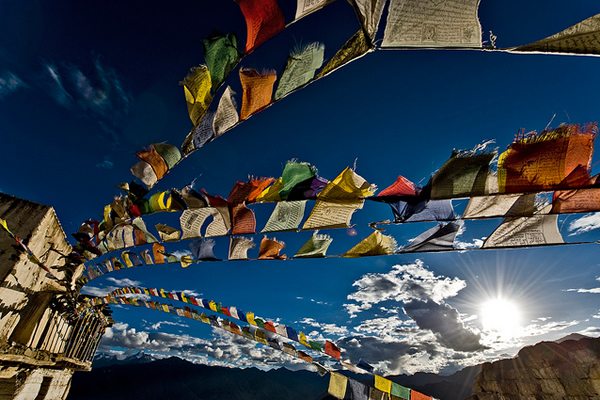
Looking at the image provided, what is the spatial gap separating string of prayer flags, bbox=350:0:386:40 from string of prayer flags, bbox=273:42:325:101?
0.57m

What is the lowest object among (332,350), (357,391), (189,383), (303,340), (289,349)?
(189,383)

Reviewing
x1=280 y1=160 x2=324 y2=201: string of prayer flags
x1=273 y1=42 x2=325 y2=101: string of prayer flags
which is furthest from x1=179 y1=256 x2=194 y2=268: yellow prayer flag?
x1=273 y1=42 x2=325 y2=101: string of prayer flags

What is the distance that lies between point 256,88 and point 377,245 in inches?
122

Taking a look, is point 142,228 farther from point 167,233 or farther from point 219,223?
point 219,223

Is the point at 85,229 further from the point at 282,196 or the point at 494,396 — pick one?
the point at 494,396

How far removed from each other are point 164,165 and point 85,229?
3.57 meters

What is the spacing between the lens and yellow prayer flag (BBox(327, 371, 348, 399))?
5.56 metres

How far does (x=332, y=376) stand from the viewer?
18.6ft

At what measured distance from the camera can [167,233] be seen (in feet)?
17.4

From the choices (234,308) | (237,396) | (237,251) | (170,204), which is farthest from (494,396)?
(237,396)

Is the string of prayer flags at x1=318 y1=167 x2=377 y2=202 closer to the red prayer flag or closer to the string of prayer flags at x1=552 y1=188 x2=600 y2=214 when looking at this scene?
the string of prayer flags at x1=552 y1=188 x2=600 y2=214

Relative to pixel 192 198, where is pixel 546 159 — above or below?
above

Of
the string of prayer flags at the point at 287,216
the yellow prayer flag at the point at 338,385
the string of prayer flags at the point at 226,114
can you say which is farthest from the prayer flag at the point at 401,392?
the string of prayer flags at the point at 226,114

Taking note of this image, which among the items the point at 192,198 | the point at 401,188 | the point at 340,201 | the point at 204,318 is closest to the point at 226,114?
the point at 192,198
